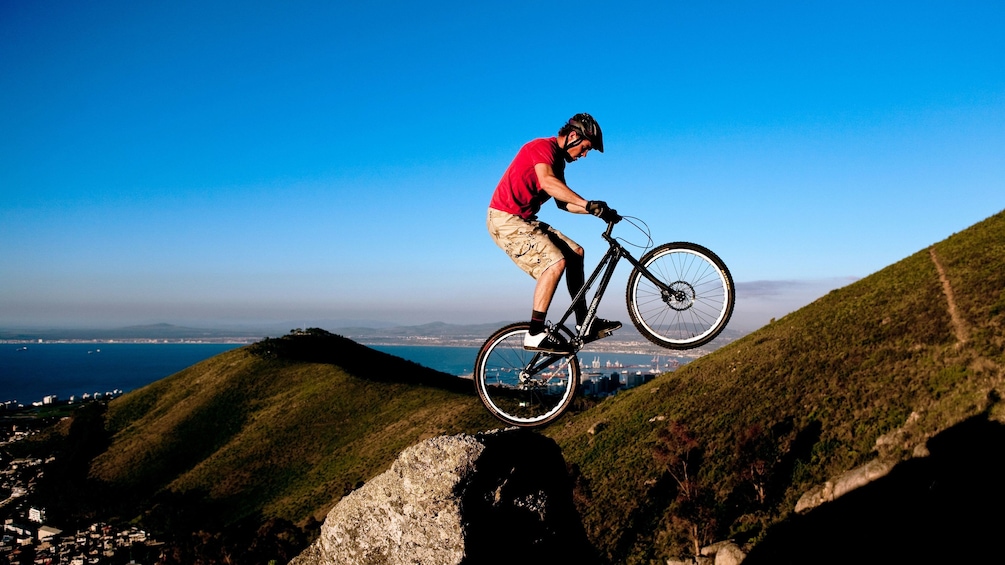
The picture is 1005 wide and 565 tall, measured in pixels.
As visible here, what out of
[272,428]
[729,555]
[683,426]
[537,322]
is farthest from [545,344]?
[272,428]

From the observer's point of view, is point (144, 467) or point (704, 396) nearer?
point (704, 396)

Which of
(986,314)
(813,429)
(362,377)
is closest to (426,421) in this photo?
(362,377)

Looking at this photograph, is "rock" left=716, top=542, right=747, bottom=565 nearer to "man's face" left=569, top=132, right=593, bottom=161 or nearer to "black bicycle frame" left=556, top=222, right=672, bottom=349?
"black bicycle frame" left=556, top=222, right=672, bottom=349

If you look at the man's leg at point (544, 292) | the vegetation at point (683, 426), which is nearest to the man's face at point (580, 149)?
the man's leg at point (544, 292)

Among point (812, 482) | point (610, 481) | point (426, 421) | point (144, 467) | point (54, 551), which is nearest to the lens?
point (812, 482)

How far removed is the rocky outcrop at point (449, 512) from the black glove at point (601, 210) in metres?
6.15

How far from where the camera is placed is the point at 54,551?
72188 millimetres

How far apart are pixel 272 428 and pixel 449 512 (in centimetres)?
9754

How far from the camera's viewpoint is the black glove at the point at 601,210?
7926 millimetres

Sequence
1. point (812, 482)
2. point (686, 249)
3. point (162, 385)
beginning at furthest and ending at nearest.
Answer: point (162, 385) < point (812, 482) < point (686, 249)

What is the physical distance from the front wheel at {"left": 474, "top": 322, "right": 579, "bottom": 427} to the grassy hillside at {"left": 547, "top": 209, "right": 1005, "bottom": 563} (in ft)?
126

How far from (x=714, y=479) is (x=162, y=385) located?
125997 mm

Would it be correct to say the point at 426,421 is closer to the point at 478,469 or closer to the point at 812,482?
the point at 812,482

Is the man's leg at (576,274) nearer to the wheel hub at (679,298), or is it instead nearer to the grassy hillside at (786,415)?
the wheel hub at (679,298)
